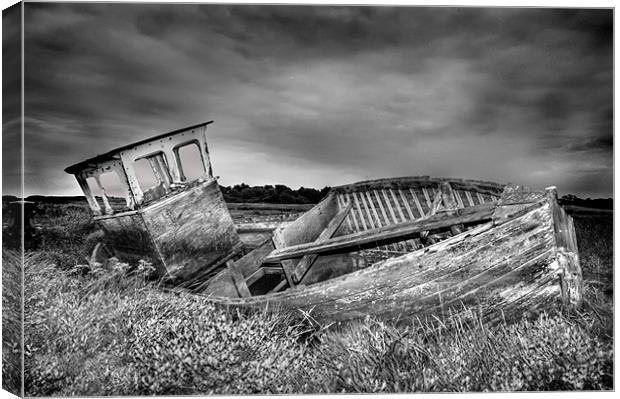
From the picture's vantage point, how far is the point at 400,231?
3.47m

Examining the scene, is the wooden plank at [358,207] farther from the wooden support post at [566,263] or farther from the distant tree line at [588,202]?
the wooden support post at [566,263]

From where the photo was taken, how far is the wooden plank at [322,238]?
420cm

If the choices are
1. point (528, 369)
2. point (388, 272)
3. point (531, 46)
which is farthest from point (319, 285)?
point (531, 46)

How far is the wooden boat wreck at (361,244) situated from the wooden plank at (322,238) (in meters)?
0.02

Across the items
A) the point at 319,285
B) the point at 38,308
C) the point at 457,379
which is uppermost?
the point at 38,308

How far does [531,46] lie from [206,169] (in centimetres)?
312

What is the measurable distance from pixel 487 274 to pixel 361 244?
3.38 feet

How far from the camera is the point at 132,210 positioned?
12.9 ft

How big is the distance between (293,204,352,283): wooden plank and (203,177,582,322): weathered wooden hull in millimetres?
840

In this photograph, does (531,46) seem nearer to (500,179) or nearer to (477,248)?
(500,179)

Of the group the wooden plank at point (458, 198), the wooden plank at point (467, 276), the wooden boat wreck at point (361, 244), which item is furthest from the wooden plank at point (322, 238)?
the wooden plank at point (458, 198)

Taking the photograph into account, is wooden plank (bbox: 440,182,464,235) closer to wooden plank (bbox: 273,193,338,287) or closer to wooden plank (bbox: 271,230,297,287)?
wooden plank (bbox: 273,193,338,287)

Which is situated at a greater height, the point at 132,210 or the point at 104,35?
the point at 104,35

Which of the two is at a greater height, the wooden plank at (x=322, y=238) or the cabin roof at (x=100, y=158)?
the cabin roof at (x=100, y=158)
